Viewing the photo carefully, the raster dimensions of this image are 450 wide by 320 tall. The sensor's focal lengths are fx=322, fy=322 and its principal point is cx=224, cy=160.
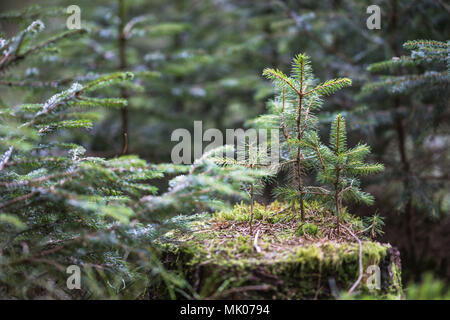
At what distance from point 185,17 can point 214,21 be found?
1.57 feet

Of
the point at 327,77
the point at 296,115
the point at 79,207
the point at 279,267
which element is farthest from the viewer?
the point at 327,77

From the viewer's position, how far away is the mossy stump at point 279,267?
1.40 metres

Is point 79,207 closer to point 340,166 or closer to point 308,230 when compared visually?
point 308,230

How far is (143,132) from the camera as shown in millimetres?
4891

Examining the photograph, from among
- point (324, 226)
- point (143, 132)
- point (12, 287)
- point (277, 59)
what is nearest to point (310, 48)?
point (277, 59)

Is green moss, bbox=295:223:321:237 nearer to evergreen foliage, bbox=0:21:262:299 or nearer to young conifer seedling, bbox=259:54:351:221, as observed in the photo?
young conifer seedling, bbox=259:54:351:221

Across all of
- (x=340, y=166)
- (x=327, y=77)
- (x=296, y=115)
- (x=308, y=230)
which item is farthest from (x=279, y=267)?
(x=327, y=77)

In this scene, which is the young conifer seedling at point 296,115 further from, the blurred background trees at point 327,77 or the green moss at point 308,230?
the blurred background trees at point 327,77

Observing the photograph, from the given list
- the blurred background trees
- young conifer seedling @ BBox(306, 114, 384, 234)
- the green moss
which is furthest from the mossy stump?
the blurred background trees

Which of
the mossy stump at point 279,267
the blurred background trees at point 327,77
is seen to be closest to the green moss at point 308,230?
the mossy stump at point 279,267

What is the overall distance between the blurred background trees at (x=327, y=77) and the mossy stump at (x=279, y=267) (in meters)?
0.44

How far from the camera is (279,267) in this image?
1.41 meters

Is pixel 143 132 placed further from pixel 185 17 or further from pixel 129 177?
pixel 129 177

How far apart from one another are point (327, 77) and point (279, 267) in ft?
8.85
